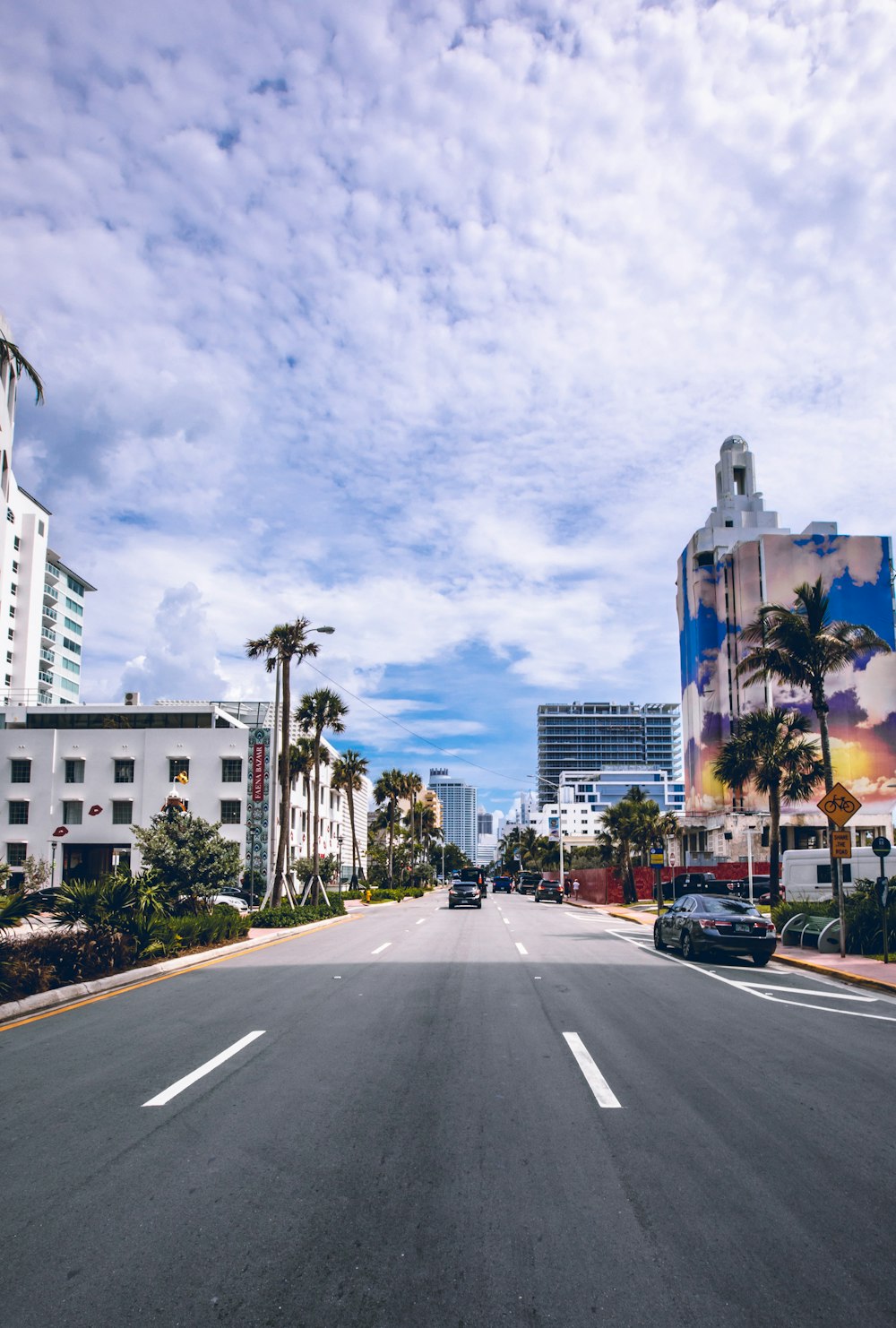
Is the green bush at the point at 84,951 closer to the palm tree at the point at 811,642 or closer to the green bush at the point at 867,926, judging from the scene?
the green bush at the point at 867,926

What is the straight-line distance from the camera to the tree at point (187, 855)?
25062mm

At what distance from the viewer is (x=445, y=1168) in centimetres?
575

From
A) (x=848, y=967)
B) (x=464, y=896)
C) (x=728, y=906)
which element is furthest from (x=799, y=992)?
(x=464, y=896)

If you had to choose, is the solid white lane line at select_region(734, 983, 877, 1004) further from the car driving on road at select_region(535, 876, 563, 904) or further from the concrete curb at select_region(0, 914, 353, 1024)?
the car driving on road at select_region(535, 876, 563, 904)

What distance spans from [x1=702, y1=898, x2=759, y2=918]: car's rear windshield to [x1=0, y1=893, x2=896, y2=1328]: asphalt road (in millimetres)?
7310

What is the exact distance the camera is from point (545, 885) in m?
61.8

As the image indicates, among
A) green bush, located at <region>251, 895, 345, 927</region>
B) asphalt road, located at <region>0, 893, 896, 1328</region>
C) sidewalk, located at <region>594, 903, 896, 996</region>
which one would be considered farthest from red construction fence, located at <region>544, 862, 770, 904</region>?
asphalt road, located at <region>0, 893, 896, 1328</region>

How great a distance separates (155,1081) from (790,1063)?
6.00 meters

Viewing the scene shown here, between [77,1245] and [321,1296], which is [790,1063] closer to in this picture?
[321,1296]

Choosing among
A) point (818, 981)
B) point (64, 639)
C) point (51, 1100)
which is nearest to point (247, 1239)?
point (51, 1100)

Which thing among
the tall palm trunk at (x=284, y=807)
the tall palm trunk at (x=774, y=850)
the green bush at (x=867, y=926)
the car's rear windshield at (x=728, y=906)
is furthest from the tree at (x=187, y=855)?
the tall palm trunk at (x=774, y=850)

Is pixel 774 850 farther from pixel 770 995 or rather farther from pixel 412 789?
pixel 412 789

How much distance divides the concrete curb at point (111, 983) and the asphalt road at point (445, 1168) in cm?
80

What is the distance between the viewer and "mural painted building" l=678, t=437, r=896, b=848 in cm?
8994
